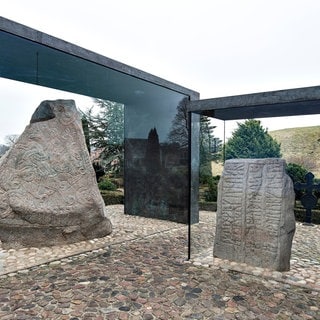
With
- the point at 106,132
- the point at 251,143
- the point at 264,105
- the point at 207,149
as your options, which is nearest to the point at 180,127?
the point at 207,149

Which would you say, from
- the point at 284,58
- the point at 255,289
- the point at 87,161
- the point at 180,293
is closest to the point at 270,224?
the point at 255,289

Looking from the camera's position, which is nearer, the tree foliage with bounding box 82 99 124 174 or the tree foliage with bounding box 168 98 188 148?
the tree foliage with bounding box 82 99 124 174

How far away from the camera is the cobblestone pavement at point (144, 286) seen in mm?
2473

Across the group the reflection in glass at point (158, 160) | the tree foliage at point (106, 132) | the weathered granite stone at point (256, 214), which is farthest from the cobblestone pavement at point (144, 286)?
the tree foliage at point (106, 132)

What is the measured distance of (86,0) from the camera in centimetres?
524

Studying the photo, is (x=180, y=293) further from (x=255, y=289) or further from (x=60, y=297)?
(x=60, y=297)

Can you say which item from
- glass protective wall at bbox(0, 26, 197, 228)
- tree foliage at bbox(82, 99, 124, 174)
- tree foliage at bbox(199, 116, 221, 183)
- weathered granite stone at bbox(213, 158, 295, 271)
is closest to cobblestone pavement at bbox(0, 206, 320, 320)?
weathered granite stone at bbox(213, 158, 295, 271)

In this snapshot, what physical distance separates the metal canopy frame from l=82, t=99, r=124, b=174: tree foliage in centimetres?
275

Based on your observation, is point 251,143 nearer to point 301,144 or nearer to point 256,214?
point 301,144

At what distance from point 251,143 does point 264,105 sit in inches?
58.3

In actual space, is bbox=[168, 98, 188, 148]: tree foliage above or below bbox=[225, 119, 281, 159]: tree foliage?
above

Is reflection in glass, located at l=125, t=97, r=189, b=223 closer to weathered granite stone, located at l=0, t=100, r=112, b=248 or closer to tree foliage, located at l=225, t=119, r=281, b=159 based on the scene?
tree foliage, located at l=225, t=119, r=281, b=159

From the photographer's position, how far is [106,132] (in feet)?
21.1

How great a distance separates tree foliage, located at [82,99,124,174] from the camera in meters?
5.98
